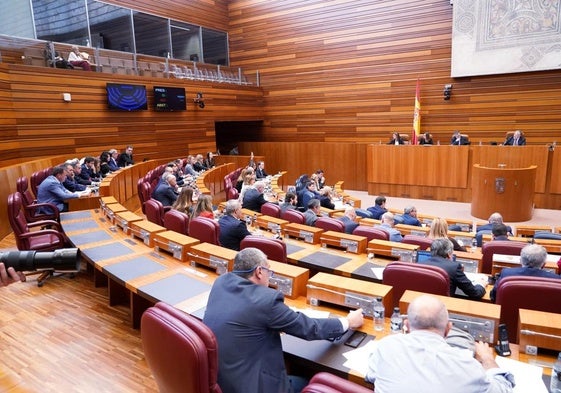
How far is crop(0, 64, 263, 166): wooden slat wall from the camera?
7703 millimetres

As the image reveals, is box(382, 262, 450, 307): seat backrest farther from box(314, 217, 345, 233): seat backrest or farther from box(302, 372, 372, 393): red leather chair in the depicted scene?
box(314, 217, 345, 233): seat backrest

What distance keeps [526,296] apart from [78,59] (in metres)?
9.69

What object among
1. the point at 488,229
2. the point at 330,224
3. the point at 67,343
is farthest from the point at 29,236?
the point at 488,229

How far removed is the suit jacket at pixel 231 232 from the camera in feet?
12.2

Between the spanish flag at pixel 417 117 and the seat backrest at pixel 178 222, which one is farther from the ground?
the spanish flag at pixel 417 117

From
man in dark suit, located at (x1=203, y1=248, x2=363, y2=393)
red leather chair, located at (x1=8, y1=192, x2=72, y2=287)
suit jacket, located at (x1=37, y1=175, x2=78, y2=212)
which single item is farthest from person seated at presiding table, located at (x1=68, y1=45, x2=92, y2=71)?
man in dark suit, located at (x1=203, y1=248, x2=363, y2=393)

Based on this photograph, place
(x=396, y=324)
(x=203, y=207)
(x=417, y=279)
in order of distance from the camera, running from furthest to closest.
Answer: (x=203, y=207) < (x=417, y=279) < (x=396, y=324)

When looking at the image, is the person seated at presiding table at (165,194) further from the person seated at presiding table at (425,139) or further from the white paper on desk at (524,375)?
the person seated at presiding table at (425,139)

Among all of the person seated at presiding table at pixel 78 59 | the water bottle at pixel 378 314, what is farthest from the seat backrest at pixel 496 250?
the person seated at presiding table at pixel 78 59

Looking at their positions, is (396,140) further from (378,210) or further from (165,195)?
(165,195)

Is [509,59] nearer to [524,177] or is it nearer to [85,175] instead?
[524,177]

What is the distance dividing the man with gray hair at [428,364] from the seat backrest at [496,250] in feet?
8.15

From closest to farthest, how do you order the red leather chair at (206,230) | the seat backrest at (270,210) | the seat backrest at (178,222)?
the red leather chair at (206,230) < the seat backrest at (178,222) < the seat backrest at (270,210)

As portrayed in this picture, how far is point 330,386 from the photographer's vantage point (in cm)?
138
